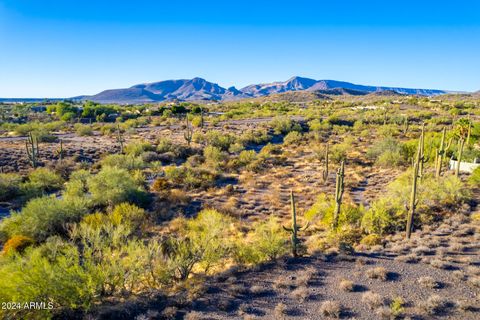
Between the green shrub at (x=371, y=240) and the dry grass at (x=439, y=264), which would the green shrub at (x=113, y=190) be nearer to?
the green shrub at (x=371, y=240)

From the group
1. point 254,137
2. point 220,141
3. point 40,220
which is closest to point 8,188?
point 40,220

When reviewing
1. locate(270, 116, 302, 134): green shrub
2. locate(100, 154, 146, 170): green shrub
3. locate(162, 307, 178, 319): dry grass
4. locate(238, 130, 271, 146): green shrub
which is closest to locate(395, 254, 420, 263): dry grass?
locate(162, 307, 178, 319): dry grass

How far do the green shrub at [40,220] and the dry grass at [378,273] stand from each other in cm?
1347

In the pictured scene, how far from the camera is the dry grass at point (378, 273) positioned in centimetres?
1035

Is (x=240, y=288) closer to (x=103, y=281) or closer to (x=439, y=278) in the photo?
(x=103, y=281)

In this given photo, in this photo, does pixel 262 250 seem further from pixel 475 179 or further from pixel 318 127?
pixel 318 127

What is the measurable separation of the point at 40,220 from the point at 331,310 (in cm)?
1426

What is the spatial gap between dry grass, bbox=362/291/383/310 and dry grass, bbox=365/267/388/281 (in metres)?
1.22

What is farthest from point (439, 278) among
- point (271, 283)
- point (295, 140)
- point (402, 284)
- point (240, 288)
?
point (295, 140)

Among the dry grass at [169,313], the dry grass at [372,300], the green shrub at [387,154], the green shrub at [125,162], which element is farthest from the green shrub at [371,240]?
the green shrub at [125,162]

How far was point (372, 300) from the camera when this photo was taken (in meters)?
8.98

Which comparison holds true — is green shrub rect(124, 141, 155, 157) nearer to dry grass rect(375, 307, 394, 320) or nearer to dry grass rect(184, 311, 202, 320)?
dry grass rect(184, 311, 202, 320)

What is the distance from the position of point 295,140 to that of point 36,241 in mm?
35613

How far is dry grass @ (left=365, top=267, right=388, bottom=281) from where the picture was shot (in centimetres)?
1035
